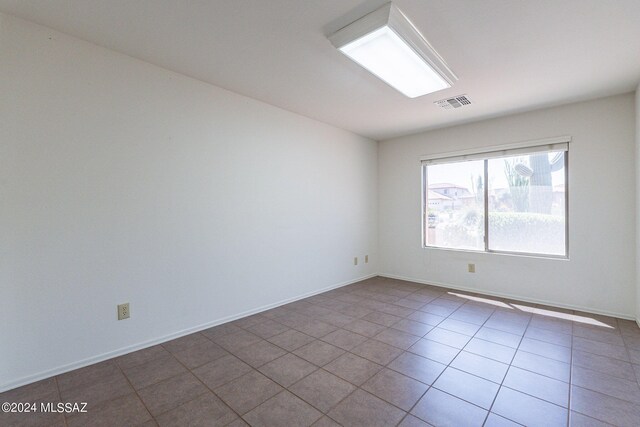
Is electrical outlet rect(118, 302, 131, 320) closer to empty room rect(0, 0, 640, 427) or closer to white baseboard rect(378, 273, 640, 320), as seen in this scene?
empty room rect(0, 0, 640, 427)

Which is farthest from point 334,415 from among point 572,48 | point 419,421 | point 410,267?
point 410,267

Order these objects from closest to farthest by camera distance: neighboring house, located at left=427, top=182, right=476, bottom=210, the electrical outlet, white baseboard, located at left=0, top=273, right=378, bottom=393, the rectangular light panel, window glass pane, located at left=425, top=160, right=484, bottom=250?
1. white baseboard, located at left=0, top=273, right=378, bottom=393
2. the rectangular light panel
3. the electrical outlet
4. window glass pane, located at left=425, top=160, right=484, bottom=250
5. neighboring house, located at left=427, top=182, right=476, bottom=210

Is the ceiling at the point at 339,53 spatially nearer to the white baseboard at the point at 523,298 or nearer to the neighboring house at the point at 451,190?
the neighboring house at the point at 451,190

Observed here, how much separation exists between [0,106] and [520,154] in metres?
4.95

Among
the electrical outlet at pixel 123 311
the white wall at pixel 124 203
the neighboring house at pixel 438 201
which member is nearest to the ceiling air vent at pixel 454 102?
the neighboring house at pixel 438 201

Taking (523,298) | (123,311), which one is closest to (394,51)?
(123,311)

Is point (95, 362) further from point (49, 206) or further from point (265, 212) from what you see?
point (265, 212)

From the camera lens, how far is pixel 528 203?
367cm

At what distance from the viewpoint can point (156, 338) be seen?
2.48 metres

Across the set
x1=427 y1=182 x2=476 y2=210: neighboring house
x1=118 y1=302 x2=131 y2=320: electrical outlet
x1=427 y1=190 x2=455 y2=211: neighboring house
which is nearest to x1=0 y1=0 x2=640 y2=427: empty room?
x1=118 y1=302 x2=131 y2=320: electrical outlet

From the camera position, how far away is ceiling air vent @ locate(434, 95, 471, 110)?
10.2 ft

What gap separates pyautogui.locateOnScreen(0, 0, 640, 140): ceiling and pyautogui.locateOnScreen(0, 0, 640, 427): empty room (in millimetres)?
19

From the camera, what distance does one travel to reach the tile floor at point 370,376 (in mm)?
1632

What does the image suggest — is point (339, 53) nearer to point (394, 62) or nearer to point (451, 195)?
point (394, 62)
